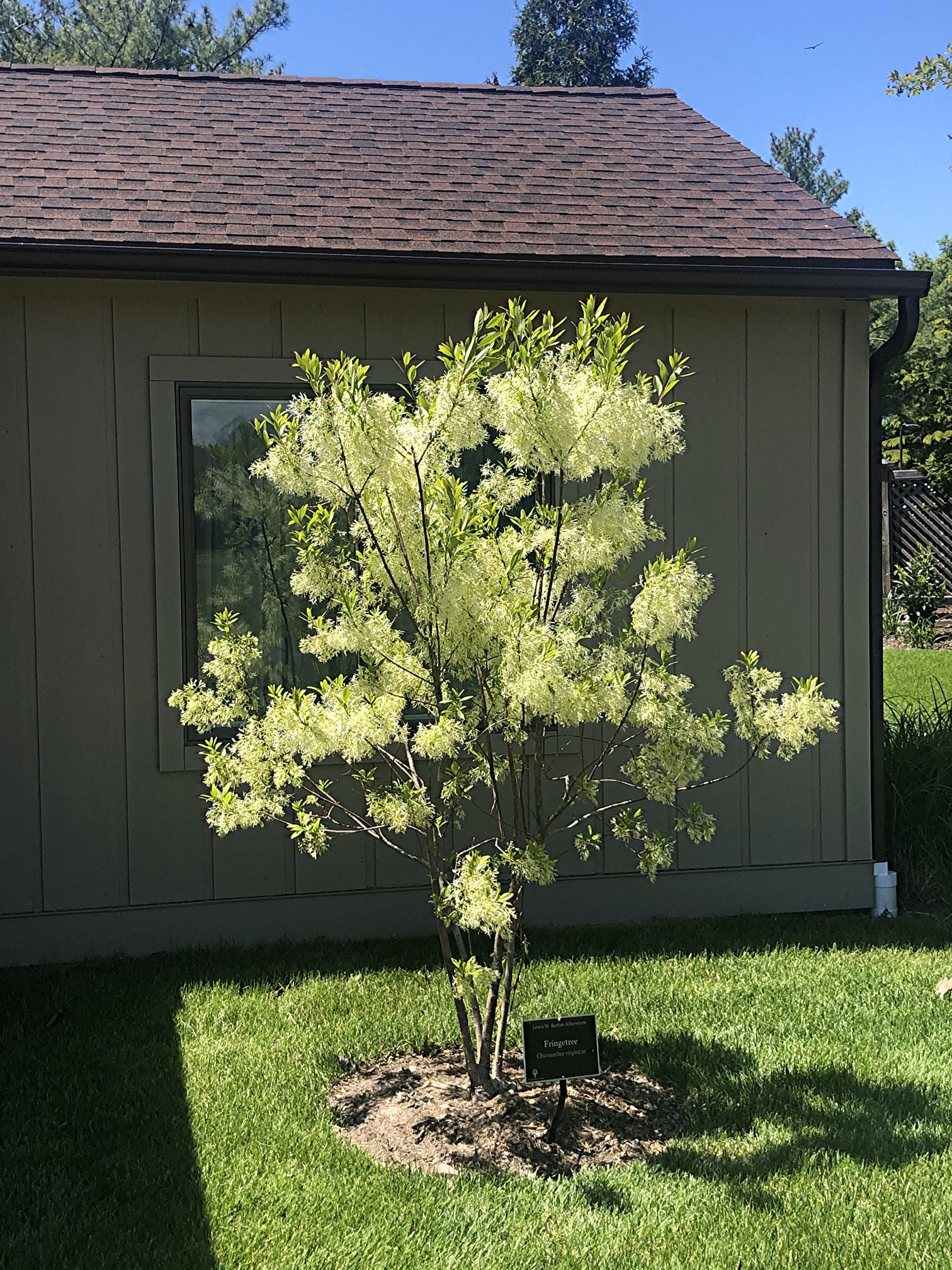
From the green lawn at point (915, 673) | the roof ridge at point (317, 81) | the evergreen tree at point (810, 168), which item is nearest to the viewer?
the roof ridge at point (317, 81)

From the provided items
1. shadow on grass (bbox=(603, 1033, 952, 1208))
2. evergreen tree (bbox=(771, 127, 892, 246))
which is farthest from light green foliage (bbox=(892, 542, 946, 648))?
evergreen tree (bbox=(771, 127, 892, 246))

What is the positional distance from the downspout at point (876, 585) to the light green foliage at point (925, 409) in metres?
11.2

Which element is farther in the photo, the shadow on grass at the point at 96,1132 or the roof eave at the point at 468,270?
the roof eave at the point at 468,270

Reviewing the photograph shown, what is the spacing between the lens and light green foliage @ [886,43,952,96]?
954 centimetres

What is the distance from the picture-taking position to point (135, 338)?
16.7ft

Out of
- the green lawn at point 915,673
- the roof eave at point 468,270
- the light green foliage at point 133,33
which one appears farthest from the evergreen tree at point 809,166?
the roof eave at point 468,270

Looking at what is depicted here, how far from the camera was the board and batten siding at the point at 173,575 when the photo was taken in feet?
16.6

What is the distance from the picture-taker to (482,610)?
3.20 meters

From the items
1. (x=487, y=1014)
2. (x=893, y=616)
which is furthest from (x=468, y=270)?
(x=893, y=616)

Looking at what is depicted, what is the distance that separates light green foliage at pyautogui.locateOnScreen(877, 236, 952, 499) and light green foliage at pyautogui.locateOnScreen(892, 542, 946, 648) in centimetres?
259

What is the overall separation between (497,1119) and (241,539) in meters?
2.80

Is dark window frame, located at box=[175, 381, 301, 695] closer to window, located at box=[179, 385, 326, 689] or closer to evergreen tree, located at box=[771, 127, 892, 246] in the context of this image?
window, located at box=[179, 385, 326, 689]

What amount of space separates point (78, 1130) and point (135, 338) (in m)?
3.23

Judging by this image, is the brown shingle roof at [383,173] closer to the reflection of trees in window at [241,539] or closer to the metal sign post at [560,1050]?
the reflection of trees in window at [241,539]
